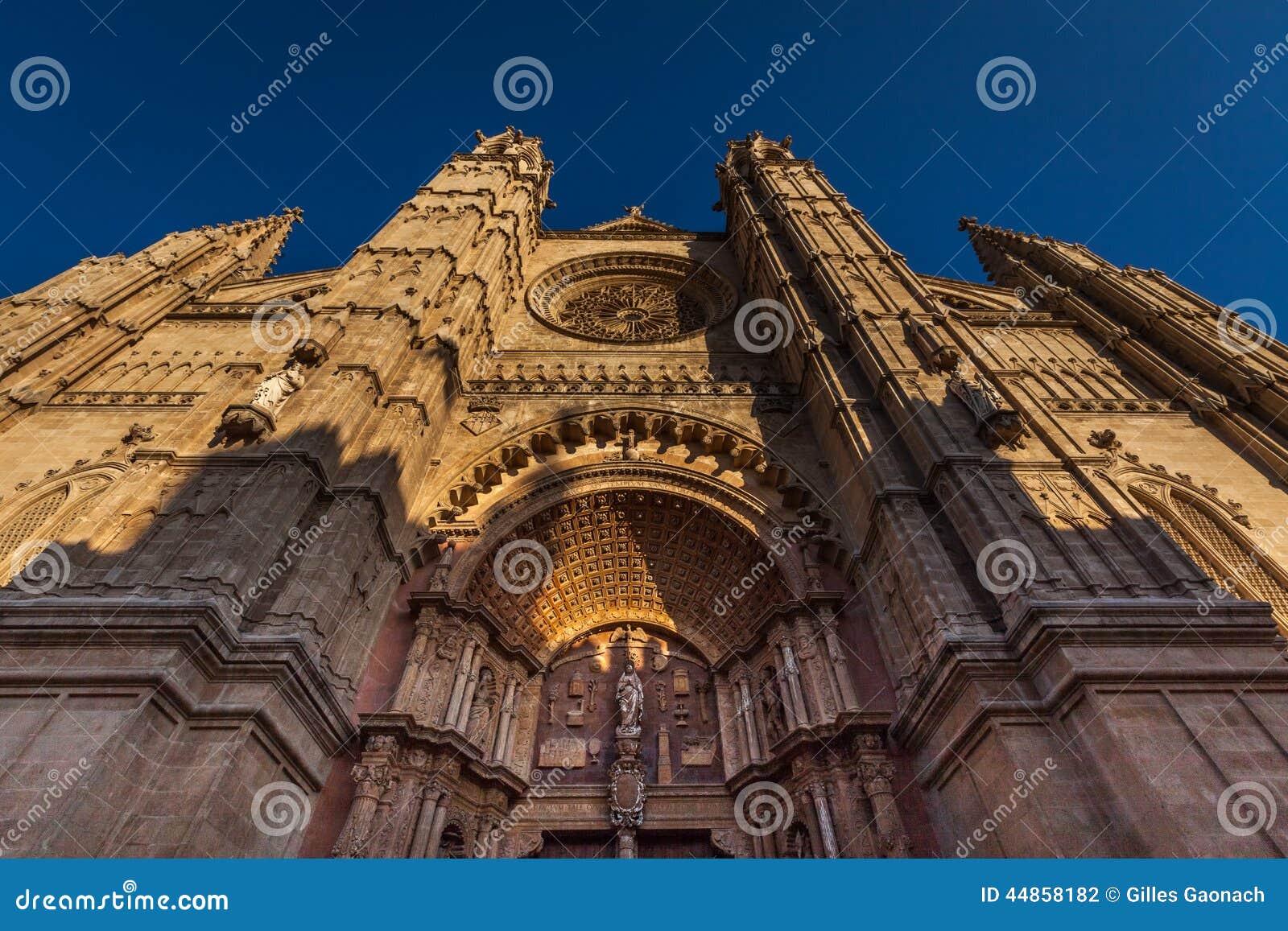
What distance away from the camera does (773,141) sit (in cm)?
2781

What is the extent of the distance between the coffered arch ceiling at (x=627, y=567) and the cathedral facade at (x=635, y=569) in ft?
0.29

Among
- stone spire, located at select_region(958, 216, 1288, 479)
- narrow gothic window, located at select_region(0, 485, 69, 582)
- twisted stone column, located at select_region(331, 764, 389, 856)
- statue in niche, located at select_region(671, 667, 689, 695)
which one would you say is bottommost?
twisted stone column, located at select_region(331, 764, 389, 856)

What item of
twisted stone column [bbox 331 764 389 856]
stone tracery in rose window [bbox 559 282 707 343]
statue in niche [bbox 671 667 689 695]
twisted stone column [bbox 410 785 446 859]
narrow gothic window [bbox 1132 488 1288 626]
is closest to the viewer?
twisted stone column [bbox 331 764 389 856]

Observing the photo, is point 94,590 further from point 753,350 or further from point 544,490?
point 753,350

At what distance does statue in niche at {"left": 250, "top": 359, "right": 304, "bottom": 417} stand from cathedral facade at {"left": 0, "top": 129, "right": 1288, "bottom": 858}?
0.07 metres

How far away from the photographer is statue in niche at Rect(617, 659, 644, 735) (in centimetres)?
1182

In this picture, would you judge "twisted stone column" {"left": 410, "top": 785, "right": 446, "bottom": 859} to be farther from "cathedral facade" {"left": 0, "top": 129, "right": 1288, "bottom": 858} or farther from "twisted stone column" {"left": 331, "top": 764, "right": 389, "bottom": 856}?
"twisted stone column" {"left": 331, "top": 764, "right": 389, "bottom": 856}

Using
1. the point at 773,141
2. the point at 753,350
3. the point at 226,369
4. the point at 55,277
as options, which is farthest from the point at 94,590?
the point at 773,141

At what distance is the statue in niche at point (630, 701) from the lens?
1182 cm

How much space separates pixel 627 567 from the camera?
14.2 meters

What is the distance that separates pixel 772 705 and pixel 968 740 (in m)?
4.08

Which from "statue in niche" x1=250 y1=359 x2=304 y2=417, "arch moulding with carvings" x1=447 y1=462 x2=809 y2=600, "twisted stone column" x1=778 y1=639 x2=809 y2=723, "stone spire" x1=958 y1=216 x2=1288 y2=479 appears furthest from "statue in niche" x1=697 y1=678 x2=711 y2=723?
"stone spire" x1=958 y1=216 x2=1288 y2=479

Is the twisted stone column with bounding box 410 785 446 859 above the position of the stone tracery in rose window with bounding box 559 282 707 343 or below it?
below

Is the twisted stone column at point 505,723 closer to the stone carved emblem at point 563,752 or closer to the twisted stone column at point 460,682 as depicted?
the stone carved emblem at point 563,752
